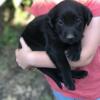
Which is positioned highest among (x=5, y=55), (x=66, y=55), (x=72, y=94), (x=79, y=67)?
(x=66, y=55)

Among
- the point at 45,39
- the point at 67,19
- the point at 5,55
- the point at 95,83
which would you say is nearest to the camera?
the point at 67,19

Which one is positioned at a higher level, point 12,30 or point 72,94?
point 72,94

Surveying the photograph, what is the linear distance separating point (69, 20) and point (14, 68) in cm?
186

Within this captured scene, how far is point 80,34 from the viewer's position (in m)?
2.65

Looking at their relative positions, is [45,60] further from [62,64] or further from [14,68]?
[14,68]

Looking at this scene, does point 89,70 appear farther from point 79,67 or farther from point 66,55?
point 66,55

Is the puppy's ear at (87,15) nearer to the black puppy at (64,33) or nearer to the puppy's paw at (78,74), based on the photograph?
the black puppy at (64,33)

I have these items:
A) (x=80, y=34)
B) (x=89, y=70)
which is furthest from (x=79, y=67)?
(x=80, y=34)

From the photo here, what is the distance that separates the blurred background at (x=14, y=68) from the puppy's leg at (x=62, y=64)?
130 centimetres

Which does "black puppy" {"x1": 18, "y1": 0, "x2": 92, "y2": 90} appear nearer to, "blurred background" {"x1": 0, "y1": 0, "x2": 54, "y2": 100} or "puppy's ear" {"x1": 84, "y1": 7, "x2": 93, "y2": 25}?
"puppy's ear" {"x1": 84, "y1": 7, "x2": 93, "y2": 25}

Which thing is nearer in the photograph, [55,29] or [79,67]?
[55,29]

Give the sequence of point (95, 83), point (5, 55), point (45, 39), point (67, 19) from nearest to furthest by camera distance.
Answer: point (67, 19) < point (45, 39) < point (95, 83) < point (5, 55)

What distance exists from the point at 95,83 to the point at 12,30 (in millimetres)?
1802

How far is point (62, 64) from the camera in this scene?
8.95ft
